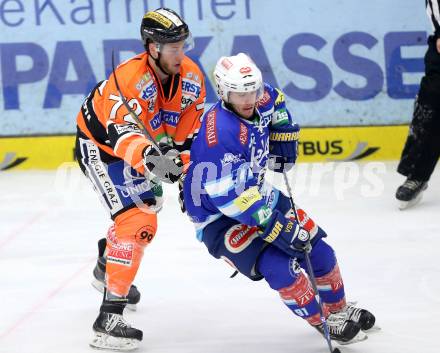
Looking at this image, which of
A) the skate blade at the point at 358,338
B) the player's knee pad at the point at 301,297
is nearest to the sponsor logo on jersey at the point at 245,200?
the player's knee pad at the point at 301,297

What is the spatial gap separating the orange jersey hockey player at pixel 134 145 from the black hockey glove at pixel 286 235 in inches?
21.4

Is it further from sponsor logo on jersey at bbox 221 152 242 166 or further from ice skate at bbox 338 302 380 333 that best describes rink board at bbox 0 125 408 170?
sponsor logo on jersey at bbox 221 152 242 166

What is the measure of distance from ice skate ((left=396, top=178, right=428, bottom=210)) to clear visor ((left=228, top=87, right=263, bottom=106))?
279 cm

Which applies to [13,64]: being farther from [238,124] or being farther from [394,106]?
[238,124]

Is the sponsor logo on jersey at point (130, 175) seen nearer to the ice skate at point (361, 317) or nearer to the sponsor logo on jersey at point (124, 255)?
the sponsor logo on jersey at point (124, 255)

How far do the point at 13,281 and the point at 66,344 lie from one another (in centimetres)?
108

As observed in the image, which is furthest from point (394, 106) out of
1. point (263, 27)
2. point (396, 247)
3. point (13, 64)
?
point (13, 64)

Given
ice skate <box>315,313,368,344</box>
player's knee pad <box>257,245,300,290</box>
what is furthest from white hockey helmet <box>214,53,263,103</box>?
ice skate <box>315,313,368,344</box>

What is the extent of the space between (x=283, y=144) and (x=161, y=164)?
0.56 m

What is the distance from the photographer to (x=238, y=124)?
415 centimetres

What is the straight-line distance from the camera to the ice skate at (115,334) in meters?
4.53

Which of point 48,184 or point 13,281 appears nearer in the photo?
point 13,281

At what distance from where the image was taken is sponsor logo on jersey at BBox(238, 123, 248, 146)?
4.14 metres

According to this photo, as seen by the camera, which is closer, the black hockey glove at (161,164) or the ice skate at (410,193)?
the black hockey glove at (161,164)
